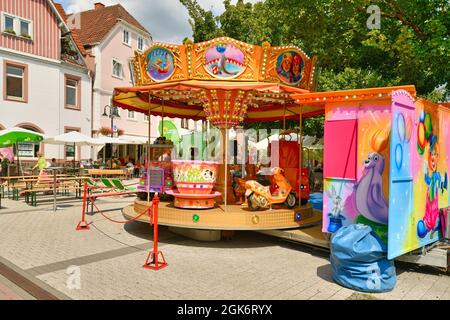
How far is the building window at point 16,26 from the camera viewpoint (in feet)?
68.1

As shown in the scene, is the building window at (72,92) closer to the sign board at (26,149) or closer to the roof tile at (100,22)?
the sign board at (26,149)

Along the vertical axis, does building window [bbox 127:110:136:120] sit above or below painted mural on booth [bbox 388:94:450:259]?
above

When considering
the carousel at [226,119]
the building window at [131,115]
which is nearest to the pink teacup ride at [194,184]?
the carousel at [226,119]

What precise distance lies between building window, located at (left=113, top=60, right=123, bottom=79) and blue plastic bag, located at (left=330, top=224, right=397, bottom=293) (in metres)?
26.6

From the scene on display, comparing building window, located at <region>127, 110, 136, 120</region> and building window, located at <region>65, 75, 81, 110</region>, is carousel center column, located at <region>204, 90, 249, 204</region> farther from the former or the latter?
building window, located at <region>127, 110, 136, 120</region>

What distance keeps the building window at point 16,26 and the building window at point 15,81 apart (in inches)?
70.0

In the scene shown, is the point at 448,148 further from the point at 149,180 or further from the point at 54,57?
the point at 54,57

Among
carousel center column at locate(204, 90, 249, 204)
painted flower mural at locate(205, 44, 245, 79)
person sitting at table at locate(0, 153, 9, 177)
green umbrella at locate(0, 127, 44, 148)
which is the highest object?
painted flower mural at locate(205, 44, 245, 79)

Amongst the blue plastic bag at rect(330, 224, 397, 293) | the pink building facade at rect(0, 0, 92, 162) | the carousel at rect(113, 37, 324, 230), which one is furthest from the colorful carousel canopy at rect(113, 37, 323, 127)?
the pink building facade at rect(0, 0, 92, 162)

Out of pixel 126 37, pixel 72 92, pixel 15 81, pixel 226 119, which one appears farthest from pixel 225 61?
pixel 126 37

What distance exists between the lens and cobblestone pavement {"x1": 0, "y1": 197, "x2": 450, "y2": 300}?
5168 mm

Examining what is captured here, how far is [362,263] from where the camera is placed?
5.36 metres

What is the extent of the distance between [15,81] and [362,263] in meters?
21.9

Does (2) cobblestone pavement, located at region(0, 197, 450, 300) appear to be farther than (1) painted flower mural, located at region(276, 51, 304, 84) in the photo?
No
